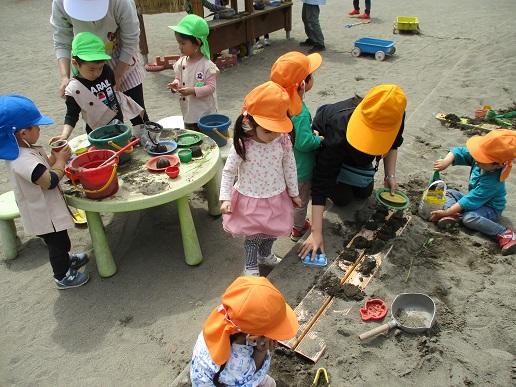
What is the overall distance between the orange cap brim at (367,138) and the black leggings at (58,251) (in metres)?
2.08

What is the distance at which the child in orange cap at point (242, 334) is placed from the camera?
165cm

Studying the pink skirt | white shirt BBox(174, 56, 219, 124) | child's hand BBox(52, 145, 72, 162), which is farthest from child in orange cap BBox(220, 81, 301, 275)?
white shirt BBox(174, 56, 219, 124)

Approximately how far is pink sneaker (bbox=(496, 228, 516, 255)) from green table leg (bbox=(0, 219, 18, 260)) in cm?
376

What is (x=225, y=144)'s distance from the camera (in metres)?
3.94

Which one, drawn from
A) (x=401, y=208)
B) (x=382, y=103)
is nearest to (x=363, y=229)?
(x=401, y=208)

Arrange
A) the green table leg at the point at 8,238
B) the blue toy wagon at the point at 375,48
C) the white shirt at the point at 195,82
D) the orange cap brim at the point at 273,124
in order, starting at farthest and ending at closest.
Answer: the blue toy wagon at the point at 375,48, the white shirt at the point at 195,82, the green table leg at the point at 8,238, the orange cap brim at the point at 273,124

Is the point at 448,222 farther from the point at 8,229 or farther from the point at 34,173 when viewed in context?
the point at 8,229

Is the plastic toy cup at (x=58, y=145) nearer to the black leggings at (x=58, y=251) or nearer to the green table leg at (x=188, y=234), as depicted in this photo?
the black leggings at (x=58, y=251)

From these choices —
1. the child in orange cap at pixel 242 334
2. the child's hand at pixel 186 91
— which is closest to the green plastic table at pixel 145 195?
the child's hand at pixel 186 91

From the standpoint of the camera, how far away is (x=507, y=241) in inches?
125

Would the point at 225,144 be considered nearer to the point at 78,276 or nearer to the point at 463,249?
the point at 78,276

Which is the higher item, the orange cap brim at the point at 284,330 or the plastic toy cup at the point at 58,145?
the plastic toy cup at the point at 58,145

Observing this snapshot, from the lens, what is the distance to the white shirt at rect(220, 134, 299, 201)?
263cm

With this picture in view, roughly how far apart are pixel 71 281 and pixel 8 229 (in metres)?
0.77
